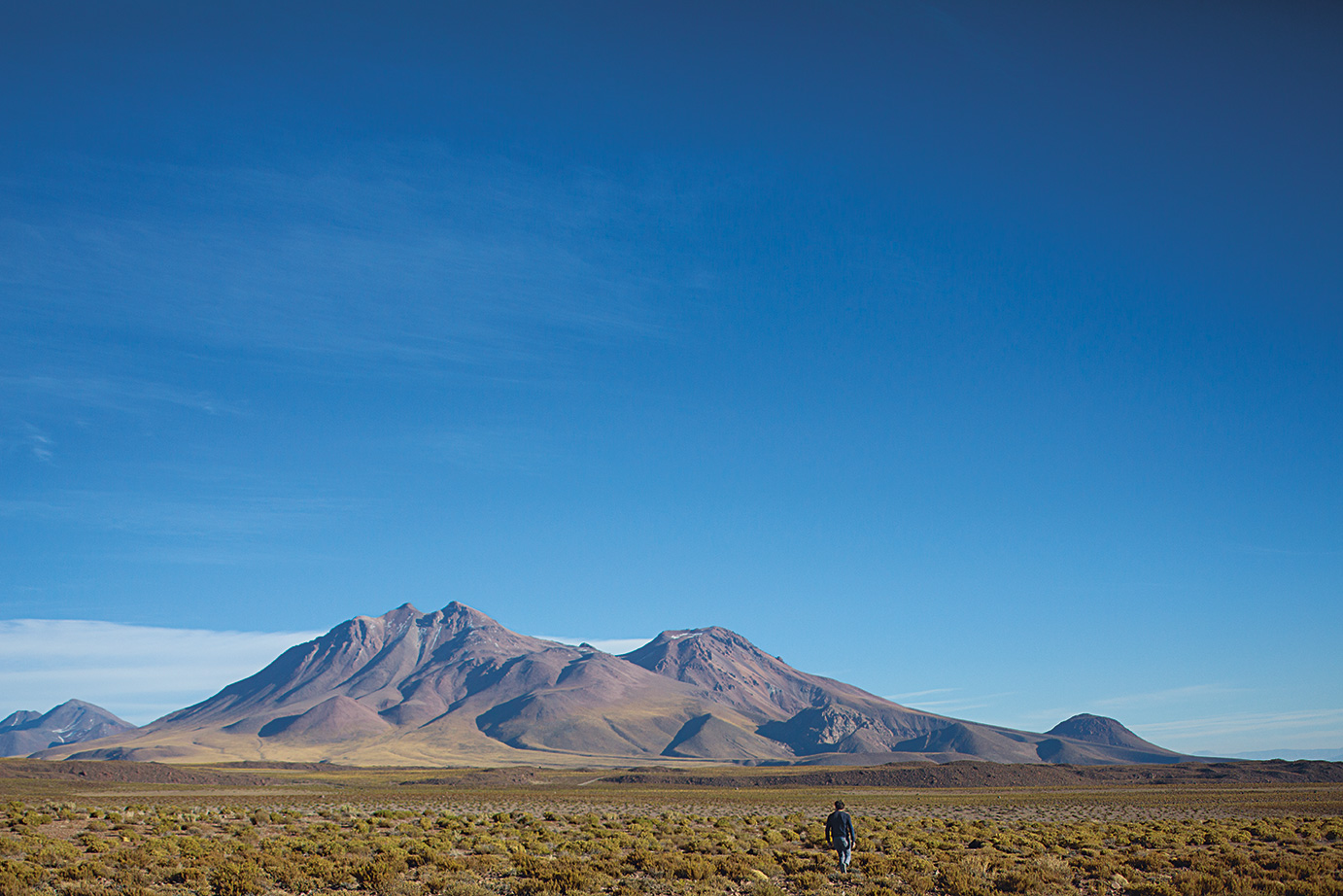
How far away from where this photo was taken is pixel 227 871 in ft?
77.3

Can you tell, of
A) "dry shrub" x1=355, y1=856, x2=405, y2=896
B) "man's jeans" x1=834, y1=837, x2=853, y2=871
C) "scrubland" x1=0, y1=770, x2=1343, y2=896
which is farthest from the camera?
"man's jeans" x1=834, y1=837, x2=853, y2=871

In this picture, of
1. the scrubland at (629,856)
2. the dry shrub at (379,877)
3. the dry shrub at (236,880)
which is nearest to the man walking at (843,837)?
the scrubland at (629,856)

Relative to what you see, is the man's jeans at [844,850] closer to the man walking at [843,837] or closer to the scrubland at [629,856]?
the man walking at [843,837]

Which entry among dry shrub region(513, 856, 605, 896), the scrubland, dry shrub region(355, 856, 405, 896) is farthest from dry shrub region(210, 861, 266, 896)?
dry shrub region(513, 856, 605, 896)

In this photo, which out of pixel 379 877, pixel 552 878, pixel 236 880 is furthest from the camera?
pixel 552 878

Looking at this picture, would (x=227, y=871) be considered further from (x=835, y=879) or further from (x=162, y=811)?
(x=162, y=811)

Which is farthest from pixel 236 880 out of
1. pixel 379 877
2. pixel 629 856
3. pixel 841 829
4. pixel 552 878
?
pixel 841 829

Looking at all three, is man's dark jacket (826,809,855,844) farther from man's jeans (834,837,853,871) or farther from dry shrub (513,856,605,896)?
dry shrub (513,856,605,896)

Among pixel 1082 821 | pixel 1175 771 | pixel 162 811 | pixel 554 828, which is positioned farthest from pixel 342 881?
pixel 1175 771

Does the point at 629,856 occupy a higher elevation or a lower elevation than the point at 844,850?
lower

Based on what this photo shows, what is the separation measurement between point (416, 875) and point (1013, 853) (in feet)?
63.0

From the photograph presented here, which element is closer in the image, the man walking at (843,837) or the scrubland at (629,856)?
the scrubland at (629,856)

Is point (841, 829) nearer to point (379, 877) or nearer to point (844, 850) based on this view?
point (844, 850)

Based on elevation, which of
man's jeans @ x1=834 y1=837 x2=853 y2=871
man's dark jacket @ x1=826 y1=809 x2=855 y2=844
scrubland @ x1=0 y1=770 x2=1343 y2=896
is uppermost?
man's dark jacket @ x1=826 y1=809 x2=855 y2=844
